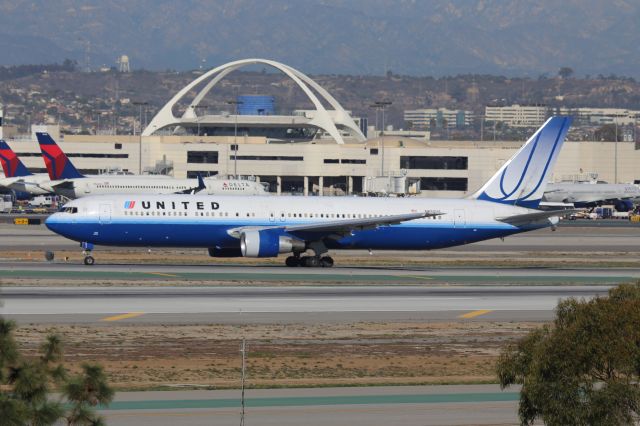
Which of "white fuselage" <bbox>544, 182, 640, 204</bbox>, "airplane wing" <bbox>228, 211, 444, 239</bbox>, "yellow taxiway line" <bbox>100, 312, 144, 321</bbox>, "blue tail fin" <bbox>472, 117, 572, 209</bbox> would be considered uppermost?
"blue tail fin" <bbox>472, 117, 572, 209</bbox>

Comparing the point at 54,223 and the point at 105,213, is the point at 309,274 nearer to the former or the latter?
the point at 105,213

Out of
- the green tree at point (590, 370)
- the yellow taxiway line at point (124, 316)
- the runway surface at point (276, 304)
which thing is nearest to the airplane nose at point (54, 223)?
the runway surface at point (276, 304)

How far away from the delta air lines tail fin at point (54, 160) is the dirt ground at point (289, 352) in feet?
286

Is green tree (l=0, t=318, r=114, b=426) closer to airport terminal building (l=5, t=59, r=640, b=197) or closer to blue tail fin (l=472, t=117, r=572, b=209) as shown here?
blue tail fin (l=472, t=117, r=572, b=209)

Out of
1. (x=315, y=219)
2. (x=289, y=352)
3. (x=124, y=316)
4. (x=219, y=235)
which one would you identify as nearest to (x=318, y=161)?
(x=315, y=219)

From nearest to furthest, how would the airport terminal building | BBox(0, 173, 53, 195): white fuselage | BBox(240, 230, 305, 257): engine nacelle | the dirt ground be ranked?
the dirt ground
BBox(240, 230, 305, 257): engine nacelle
BBox(0, 173, 53, 195): white fuselage
the airport terminal building

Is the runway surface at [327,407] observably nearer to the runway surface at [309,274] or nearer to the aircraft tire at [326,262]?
the runway surface at [309,274]

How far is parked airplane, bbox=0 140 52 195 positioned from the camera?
473 ft

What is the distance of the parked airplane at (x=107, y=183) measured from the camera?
12650 centimetres

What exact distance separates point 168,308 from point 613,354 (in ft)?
82.7

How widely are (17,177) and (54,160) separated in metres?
22.3

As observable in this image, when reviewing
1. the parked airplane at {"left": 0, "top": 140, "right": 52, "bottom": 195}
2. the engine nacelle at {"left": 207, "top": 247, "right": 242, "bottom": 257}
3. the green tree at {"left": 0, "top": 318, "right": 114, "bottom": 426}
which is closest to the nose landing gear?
the engine nacelle at {"left": 207, "top": 247, "right": 242, "bottom": 257}

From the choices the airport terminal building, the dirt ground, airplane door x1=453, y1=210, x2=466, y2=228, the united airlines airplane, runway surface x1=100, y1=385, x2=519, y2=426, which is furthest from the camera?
the airport terminal building

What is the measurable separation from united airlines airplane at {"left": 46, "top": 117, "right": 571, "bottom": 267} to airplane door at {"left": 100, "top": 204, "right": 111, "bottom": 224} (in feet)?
0.16
